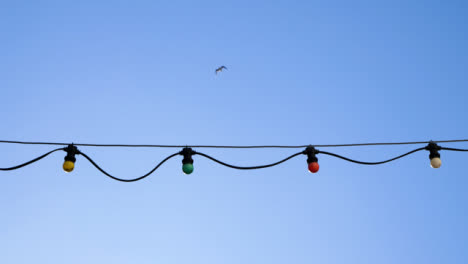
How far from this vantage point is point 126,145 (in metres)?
6.41

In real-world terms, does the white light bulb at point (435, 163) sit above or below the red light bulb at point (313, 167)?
above

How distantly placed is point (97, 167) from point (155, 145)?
2.65 feet

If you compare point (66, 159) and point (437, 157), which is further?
point (437, 157)

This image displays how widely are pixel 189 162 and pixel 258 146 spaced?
1.00 m

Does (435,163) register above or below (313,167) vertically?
above

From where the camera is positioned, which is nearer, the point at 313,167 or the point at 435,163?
the point at 313,167

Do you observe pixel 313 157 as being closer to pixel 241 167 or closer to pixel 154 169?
pixel 241 167

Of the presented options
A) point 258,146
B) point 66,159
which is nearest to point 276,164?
point 258,146

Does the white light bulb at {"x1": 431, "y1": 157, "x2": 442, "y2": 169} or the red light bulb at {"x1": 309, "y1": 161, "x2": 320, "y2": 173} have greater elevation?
the white light bulb at {"x1": 431, "y1": 157, "x2": 442, "y2": 169}

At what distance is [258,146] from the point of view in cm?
661

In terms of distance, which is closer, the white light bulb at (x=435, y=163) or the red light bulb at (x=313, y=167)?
the red light bulb at (x=313, y=167)

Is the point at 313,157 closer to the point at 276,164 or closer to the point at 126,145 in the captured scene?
the point at 276,164

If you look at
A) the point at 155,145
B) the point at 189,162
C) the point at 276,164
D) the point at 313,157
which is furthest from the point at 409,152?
the point at 155,145

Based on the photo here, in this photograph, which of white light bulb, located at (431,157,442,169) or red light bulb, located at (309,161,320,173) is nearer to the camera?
red light bulb, located at (309,161,320,173)
